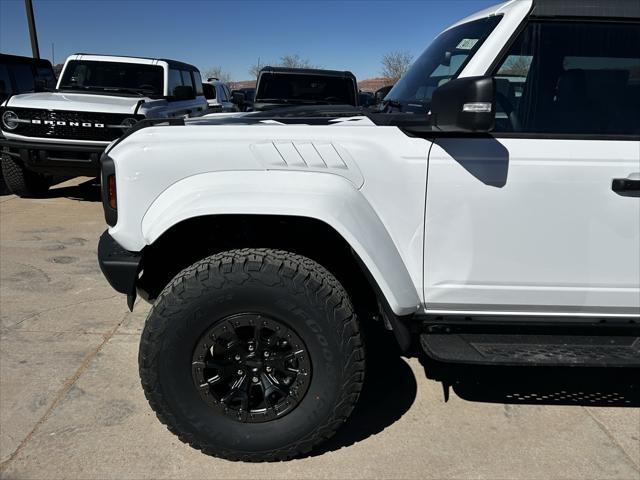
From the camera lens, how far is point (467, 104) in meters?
1.99

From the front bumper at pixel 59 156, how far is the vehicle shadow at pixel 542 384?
5661mm

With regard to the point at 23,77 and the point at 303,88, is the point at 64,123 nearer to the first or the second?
the point at 303,88

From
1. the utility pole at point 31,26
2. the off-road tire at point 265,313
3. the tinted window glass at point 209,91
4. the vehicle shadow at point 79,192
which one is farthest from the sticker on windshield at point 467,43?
the utility pole at point 31,26

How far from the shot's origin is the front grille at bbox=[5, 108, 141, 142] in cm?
719

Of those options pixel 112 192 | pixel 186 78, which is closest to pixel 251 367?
pixel 112 192

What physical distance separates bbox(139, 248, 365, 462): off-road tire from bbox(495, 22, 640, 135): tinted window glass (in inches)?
45.1

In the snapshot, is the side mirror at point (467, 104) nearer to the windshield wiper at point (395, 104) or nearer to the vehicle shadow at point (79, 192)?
the windshield wiper at point (395, 104)

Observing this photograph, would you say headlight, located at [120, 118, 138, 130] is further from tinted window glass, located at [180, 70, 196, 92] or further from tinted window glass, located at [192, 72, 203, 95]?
tinted window glass, located at [192, 72, 203, 95]

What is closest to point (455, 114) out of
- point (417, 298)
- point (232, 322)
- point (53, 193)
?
point (417, 298)

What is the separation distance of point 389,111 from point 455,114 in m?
0.94

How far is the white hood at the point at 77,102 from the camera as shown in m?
7.20

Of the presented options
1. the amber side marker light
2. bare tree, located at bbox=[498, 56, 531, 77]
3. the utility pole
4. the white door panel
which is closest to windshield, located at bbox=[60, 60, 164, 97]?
the amber side marker light

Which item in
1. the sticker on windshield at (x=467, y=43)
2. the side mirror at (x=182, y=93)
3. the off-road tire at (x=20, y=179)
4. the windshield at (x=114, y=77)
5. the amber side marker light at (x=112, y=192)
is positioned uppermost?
the sticker on windshield at (x=467, y=43)

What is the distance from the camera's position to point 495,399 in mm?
3037
